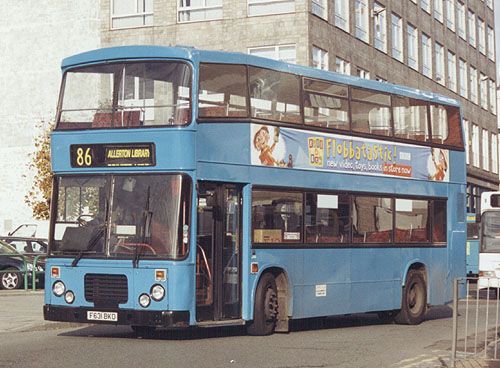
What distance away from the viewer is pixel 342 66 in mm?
41094

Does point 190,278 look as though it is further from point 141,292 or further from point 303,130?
point 303,130

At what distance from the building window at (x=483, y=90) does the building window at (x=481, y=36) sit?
163 centimetres

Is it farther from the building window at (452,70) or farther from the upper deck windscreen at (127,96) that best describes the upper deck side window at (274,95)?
the building window at (452,70)

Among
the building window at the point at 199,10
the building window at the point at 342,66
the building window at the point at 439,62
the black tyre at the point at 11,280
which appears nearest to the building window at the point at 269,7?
the building window at the point at 199,10

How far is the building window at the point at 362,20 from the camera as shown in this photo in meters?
43.2

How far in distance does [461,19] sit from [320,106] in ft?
151

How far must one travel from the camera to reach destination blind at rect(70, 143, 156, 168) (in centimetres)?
1434

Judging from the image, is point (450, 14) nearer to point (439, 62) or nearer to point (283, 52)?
point (439, 62)

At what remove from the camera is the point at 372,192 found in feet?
58.3

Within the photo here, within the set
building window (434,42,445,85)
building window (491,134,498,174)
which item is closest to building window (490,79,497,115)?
building window (491,134,498,174)

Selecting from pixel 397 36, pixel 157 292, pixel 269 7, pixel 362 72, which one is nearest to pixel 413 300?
pixel 157 292

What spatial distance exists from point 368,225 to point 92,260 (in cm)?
536

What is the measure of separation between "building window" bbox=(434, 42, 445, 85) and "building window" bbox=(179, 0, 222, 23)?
19100 mm

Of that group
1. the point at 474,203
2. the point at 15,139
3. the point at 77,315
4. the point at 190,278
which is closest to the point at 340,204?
the point at 190,278
